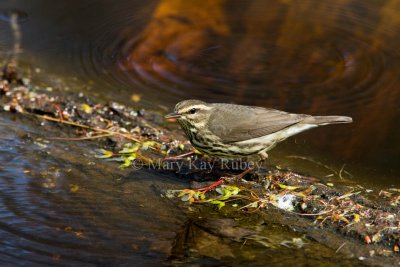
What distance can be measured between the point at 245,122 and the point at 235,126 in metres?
0.13

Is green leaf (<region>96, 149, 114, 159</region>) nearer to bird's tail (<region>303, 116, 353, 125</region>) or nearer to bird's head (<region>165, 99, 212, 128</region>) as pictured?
bird's head (<region>165, 99, 212, 128</region>)

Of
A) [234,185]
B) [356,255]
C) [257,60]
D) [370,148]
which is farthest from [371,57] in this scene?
[356,255]

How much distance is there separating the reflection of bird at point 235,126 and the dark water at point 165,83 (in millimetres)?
526

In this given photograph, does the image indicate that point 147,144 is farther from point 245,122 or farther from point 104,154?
point 245,122

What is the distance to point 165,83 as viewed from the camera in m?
9.16

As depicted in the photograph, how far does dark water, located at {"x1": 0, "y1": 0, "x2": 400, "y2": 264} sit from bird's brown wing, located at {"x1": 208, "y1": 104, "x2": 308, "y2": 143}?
598 mm

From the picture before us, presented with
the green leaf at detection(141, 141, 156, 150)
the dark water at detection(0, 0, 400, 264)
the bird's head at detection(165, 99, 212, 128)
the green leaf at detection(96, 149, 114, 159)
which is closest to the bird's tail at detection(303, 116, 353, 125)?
the dark water at detection(0, 0, 400, 264)

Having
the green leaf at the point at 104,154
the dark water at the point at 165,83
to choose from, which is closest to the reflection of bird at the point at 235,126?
the dark water at the point at 165,83

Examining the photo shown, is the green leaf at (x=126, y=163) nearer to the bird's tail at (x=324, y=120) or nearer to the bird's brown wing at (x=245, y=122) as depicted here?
the bird's brown wing at (x=245, y=122)

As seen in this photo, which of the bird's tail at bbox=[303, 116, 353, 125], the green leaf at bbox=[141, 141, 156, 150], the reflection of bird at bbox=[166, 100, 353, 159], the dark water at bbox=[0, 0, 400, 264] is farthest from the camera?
the green leaf at bbox=[141, 141, 156, 150]

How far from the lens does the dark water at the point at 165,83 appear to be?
18.5 ft

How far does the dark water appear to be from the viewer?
5.63 meters

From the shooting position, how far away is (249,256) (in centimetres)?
522

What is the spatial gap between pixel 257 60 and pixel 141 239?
497 centimetres
